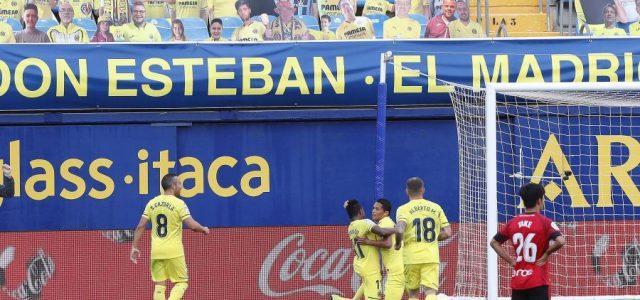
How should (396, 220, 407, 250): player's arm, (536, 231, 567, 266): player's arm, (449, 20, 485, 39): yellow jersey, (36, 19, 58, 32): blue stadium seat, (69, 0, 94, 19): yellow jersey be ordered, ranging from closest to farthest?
(536, 231, 567, 266): player's arm, (396, 220, 407, 250): player's arm, (449, 20, 485, 39): yellow jersey, (36, 19, 58, 32): blue stadium seat, (69, 0, 94, 19): yellow jersey

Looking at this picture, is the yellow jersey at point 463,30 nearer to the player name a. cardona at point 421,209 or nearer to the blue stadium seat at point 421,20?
the blue stadium seat at point 421,20

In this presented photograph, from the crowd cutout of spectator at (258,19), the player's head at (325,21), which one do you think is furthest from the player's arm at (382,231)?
the player's head at (325,21)

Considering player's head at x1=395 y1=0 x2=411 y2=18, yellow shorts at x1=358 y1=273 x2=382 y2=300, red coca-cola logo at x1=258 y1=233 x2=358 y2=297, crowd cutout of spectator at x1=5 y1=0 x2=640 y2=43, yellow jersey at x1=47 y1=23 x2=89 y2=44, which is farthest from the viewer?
player's head at x1=395 y1=0 x2=411 y2=18

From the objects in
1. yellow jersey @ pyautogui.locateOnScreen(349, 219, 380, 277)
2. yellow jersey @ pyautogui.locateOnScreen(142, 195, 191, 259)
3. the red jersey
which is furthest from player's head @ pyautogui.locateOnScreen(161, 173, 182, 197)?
the red jersey

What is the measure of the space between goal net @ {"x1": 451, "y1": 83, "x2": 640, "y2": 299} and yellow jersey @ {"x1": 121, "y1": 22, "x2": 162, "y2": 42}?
468 cm

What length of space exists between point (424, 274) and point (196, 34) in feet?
19.4

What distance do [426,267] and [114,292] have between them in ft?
12.4

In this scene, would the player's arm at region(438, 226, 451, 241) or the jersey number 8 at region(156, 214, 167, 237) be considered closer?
the player's arm at region(438, 226, 451, 241)

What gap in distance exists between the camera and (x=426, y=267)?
1184 centimetres

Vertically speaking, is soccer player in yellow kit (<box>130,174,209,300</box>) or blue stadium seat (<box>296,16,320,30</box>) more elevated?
blue stadium seat (<box>296,16,320,30</box>)

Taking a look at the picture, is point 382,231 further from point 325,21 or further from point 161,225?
point 325,21

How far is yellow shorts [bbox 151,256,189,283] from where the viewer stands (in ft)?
39.3

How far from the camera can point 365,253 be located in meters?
11.7

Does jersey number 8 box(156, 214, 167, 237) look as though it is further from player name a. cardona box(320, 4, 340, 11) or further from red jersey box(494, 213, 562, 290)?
player name a. cardona box(320, 4, 340, 11)
